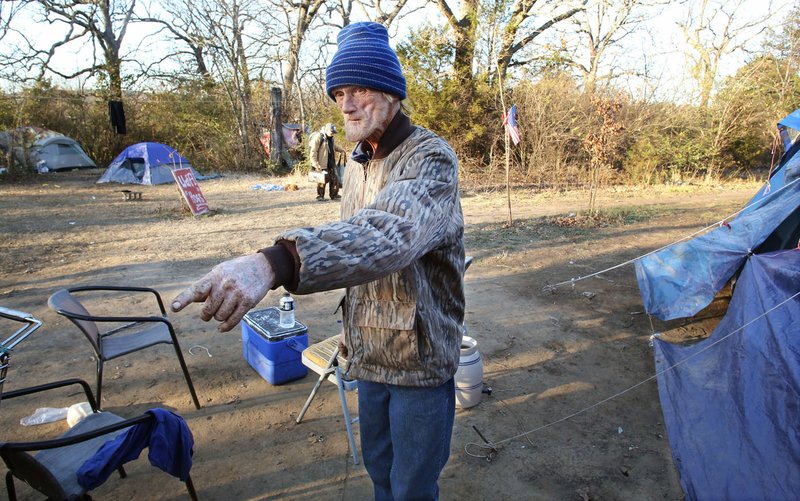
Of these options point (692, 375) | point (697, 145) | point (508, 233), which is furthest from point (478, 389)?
point (697, 145)

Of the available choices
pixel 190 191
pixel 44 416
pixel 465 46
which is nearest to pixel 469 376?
pixel 44 416

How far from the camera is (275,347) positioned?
11.3ft

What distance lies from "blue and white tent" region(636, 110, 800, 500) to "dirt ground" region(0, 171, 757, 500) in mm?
219

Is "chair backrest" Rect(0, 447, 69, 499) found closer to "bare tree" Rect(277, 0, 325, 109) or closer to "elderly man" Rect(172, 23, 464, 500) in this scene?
"elderly man" Rect(172, 23, 464, 500)

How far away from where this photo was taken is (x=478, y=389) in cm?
330

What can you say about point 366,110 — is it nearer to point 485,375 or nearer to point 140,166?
point 485,375

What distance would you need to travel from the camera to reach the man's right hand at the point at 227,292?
795 millimetres

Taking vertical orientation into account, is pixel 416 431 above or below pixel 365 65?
below

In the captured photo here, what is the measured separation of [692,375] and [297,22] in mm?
20324

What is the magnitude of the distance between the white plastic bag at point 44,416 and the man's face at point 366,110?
10.3 feet

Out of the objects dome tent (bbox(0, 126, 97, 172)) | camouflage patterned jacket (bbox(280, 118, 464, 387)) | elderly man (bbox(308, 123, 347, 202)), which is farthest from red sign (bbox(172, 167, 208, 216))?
dome tent (bbox(0, 126, 97, 172))

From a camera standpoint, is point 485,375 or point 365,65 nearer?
point 365,65

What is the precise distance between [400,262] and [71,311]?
266 cm

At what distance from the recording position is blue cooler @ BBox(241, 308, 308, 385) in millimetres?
3471
